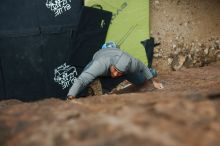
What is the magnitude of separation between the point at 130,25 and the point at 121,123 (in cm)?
425

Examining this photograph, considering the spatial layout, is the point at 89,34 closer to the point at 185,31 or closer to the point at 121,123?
the point at 185,31

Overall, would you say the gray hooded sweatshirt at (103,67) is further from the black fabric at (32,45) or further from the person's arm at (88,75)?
the black fabric at (32,45)

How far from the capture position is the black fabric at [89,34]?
194 inches

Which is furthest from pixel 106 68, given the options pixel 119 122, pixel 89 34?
pixel 119 122

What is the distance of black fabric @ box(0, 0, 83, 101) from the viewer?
4770 millimetres

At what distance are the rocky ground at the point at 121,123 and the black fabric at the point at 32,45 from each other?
139 inches

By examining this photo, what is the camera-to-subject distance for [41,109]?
1.39 metres

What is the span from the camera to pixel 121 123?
42.2 inches

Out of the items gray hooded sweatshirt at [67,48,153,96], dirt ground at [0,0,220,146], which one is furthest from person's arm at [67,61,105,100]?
dirt ground at [0,0,220,146]

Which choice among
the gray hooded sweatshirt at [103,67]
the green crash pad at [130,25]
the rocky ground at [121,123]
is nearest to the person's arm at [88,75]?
the gray hooded sweatshirt at [103,67]

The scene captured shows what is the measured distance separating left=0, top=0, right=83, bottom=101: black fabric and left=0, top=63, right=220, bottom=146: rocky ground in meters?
3.54

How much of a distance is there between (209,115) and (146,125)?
182 mm

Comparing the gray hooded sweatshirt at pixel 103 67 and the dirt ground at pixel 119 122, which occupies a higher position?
the dirt ground at pixel 119 122

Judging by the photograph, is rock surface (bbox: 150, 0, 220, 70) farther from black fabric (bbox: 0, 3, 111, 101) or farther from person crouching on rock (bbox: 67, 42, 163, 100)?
person crouching on rock (bbox: 67, 42, 163, 100)
